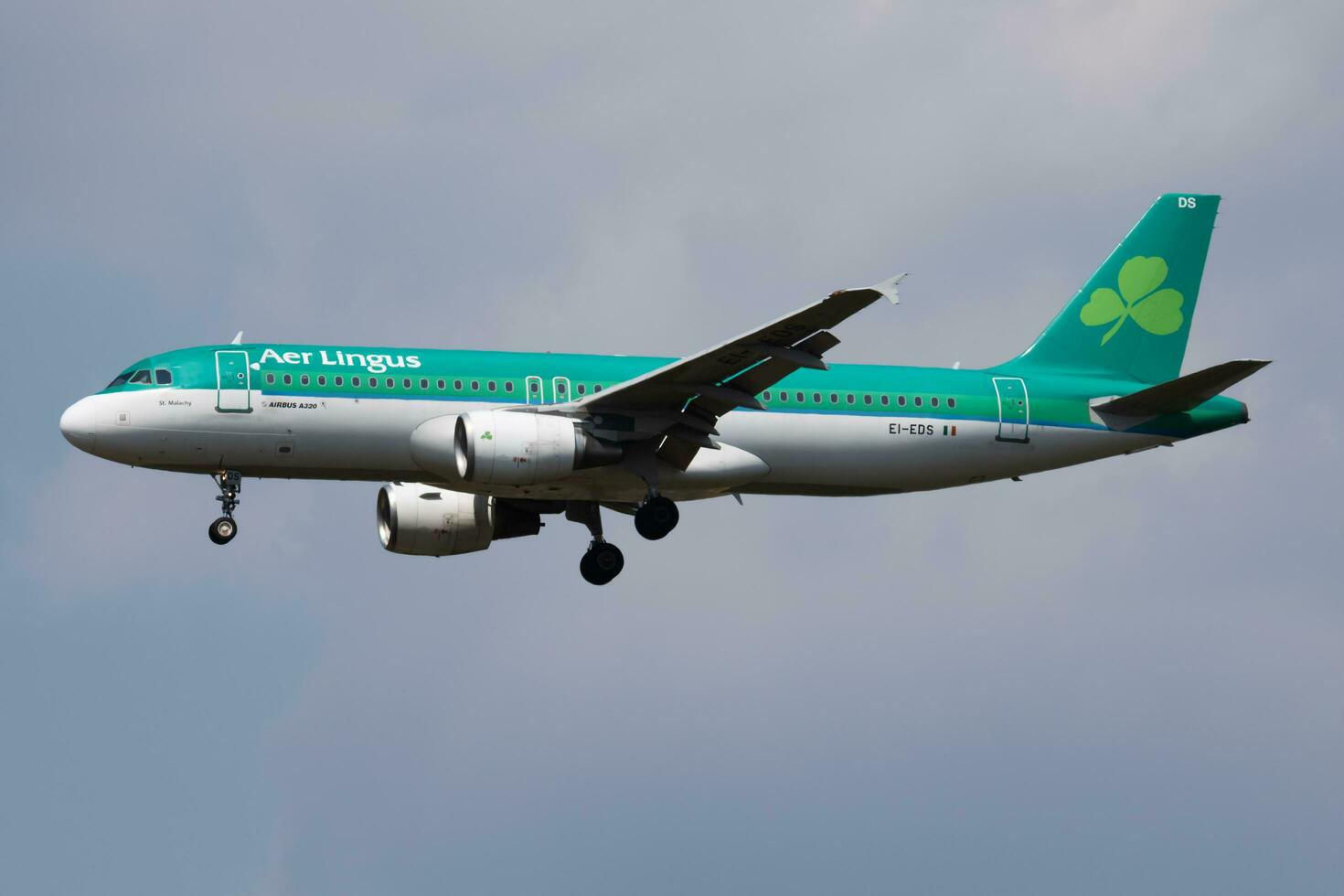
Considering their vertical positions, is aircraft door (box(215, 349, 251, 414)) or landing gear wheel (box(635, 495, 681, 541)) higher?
aircraft door (box(215, 349, 251, 414))

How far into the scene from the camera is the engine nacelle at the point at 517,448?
40.7 m

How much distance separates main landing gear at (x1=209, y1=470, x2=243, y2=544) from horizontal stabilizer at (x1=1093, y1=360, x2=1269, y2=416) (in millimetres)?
18719

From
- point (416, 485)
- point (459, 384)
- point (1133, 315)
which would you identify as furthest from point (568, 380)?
point (1133, 315)

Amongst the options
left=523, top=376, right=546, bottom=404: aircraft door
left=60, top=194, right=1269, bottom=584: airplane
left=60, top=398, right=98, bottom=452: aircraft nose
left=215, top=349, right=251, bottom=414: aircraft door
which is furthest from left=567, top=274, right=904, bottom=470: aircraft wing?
left=60, top=398, right=98, bottom=452: aircraft nose

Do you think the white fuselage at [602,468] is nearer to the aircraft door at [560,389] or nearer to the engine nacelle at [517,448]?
the engine nacelle at [517,448]

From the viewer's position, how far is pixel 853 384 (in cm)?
4534

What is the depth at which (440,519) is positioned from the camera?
153ft

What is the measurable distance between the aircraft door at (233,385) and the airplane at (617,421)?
37 millimetres

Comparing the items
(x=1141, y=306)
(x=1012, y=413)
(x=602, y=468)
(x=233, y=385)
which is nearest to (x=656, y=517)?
(x=602, y=468)

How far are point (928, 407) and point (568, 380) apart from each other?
7.93m

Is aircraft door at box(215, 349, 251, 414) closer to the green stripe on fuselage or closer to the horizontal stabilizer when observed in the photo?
the green stripe on fuselage

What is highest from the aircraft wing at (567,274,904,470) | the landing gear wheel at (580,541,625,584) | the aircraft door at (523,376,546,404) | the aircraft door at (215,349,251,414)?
the aircraft door at (215,349,251,414)

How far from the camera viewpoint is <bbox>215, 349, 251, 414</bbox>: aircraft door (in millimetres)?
41969

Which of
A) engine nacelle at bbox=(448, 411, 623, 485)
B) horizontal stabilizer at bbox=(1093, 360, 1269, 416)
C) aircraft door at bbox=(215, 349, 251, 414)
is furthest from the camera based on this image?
horizontal stabilizer at bbox=(1093, 360, 1269, 416)
